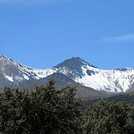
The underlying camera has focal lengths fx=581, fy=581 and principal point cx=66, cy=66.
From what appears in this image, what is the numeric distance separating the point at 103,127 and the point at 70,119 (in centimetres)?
4582

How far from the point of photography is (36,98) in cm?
5797

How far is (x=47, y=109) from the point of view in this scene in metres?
57.0

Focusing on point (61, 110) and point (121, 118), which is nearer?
point (61, 110)

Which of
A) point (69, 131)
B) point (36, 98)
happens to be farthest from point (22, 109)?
point (69, 131)

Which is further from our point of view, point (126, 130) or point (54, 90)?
point (126, 130)

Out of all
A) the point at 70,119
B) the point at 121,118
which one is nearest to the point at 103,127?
the point at 121,118

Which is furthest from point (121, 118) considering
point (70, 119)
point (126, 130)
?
point (70, 119)

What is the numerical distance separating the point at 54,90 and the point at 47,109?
3.10 m

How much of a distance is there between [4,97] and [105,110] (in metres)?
49.8

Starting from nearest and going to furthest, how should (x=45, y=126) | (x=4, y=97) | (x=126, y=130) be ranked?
(x=45, y=126), (x=4, y=97), (x=126, y=130)

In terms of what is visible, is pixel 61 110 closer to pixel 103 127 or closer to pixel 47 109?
pixel 47 109

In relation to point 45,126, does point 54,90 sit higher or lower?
higher

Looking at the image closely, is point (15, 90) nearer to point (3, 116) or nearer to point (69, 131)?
point (3, 116)

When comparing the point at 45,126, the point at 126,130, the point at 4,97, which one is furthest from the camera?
the point at 126,130
